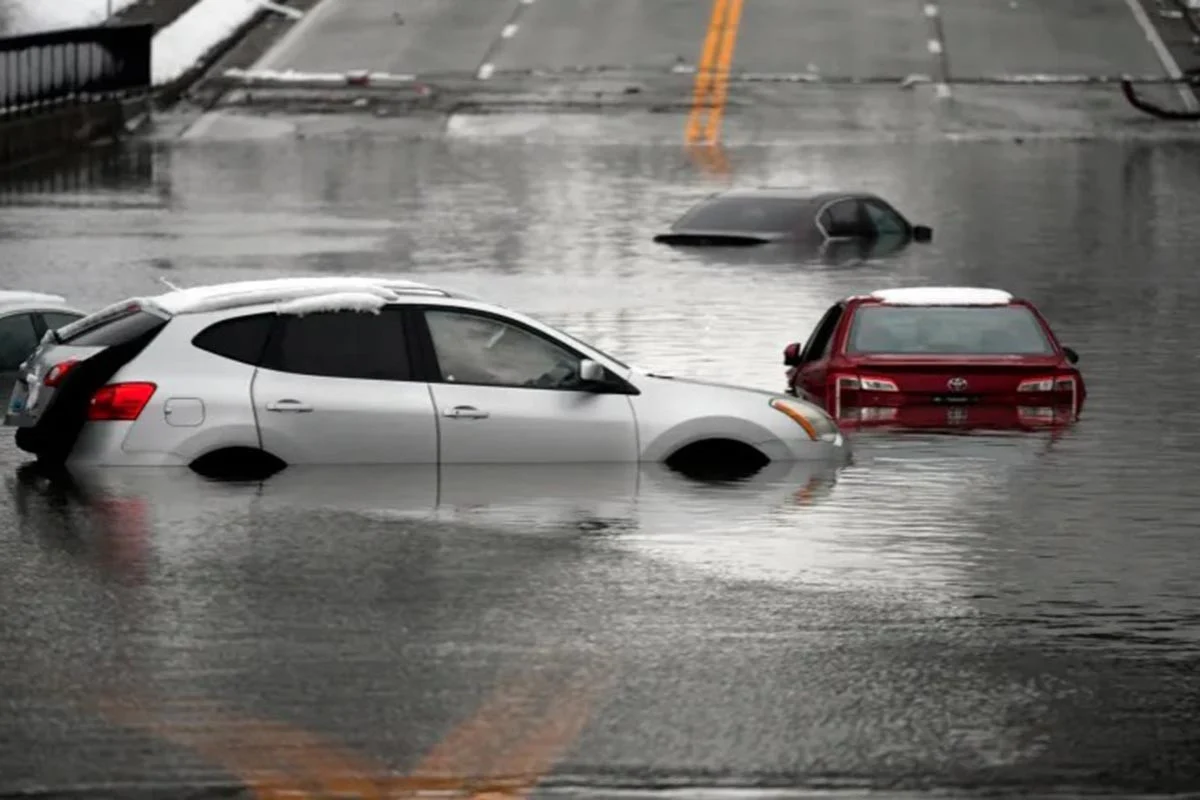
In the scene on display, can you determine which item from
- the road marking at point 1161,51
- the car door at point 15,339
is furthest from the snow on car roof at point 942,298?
the road marking at point 1161,51

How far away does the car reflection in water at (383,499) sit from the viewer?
52.1 feet

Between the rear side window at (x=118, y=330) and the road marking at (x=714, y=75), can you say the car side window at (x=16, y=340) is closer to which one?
the rear side window at (x=118, y=330)

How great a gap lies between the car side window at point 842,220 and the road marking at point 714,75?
13.6 metres

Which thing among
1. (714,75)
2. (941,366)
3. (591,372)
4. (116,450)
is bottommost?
(714,75)

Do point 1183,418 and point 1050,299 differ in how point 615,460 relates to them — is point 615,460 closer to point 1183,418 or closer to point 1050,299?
point 1183,418

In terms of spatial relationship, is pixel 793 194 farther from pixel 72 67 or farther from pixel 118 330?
pixel 118 330

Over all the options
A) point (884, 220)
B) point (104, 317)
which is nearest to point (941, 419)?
point (104, 317)

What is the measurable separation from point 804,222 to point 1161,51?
2543 cm

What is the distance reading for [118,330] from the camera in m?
17.9

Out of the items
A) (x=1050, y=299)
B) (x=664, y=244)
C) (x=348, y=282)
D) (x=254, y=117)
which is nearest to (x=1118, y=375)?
(x=1050, y=299)

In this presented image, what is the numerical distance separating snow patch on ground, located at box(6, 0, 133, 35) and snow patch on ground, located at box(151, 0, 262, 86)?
2.74 m

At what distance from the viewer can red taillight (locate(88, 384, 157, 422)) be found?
1750 centimetres

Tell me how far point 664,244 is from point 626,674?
3115 cm

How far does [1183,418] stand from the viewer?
23.6 meters
